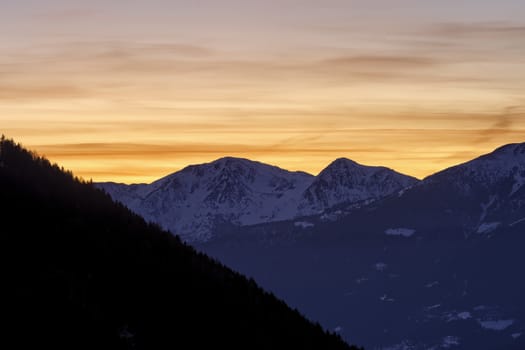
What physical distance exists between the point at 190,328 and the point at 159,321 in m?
4.95

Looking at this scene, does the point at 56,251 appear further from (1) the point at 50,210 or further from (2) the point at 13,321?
(2) the point at 13,321

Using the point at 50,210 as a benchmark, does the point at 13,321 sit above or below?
below

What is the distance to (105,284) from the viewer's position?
235 feet

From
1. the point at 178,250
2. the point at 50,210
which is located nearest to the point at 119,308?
the point at 50,210

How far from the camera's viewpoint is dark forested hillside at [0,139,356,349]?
6256cm

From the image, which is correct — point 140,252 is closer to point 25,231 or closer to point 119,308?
→ point 25,231

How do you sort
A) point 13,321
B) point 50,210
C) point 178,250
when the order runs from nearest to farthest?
1. point 13,321
2. point 50,210
3. point 178,250

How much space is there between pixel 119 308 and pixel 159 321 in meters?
2.54

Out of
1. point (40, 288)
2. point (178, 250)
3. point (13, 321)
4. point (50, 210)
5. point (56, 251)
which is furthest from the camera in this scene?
point (178, 250)

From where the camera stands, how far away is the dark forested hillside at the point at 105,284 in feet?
205

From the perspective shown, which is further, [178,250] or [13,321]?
[178,250]

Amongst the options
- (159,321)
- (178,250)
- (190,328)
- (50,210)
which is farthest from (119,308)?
(178,250)

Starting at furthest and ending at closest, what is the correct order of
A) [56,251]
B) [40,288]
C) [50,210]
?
[50,210] → [56,251] → [40,288]

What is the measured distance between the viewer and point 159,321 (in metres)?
69.1
